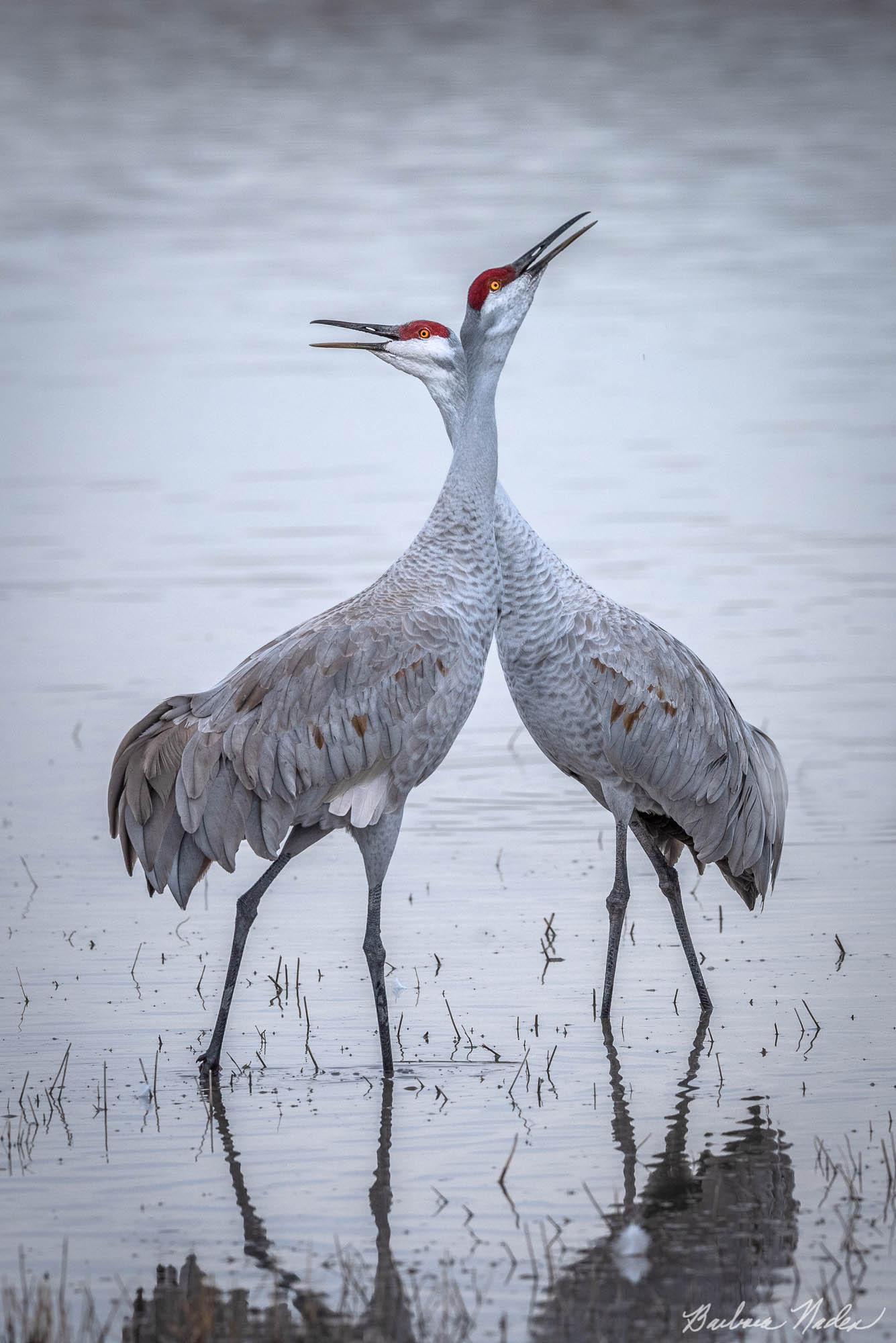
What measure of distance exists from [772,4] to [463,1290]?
44.0 m

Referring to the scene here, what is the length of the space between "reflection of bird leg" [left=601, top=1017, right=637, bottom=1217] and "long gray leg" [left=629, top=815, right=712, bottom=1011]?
0.35 metres

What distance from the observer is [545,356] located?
24984 mm

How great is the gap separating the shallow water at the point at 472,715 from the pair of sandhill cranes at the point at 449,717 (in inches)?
17.6

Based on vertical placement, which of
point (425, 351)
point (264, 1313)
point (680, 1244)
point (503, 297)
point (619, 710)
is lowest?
point (264, 1313)

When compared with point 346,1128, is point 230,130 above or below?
above

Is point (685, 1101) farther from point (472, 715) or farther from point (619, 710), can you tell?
point (472, 715)

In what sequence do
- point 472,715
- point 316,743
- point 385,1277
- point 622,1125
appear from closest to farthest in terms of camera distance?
point 385,1277 < point 622,1125 < point 316,743 < point 472,715

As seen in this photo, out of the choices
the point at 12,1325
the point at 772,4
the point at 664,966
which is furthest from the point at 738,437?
the point at 772,4

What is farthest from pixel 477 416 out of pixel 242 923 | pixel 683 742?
pixel 242 923

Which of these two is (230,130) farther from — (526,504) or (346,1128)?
(346,1128)

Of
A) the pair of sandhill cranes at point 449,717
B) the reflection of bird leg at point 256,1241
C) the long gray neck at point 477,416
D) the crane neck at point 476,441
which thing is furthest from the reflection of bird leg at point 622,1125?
the long gray neck at point 477,416

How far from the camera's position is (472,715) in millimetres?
12008
